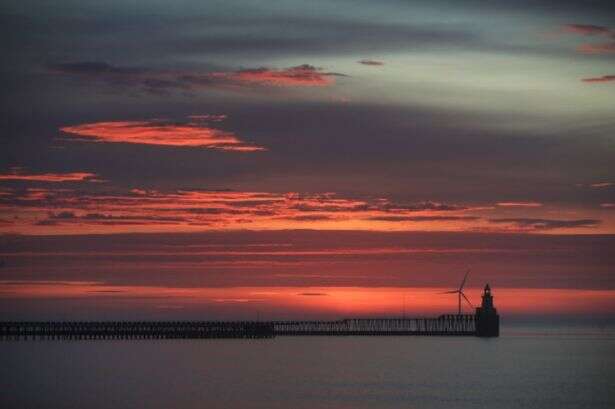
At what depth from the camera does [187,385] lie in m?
108

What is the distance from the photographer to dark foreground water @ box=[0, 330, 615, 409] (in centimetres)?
9725

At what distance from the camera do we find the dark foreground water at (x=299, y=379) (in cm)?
9725

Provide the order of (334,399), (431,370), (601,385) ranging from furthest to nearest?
(431,370)
(601,385)
(334,399)

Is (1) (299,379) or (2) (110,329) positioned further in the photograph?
(2) (110,329)

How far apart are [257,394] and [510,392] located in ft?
78.0

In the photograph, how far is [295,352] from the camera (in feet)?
557

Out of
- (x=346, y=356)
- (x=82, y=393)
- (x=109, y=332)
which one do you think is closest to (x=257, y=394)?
(x=82, y=393)

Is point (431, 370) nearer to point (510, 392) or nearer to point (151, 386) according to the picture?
point (510, 392)

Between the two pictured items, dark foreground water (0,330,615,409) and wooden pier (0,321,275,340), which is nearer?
dark foreground water (0,330,615,409)

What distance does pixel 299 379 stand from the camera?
4646 inches

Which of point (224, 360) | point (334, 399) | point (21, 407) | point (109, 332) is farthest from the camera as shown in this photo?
point (109, 332)

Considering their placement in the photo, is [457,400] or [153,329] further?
[153,329]

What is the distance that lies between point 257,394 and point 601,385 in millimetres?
38987

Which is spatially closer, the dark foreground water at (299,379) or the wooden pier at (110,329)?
the dark foreground water at (299,379)
